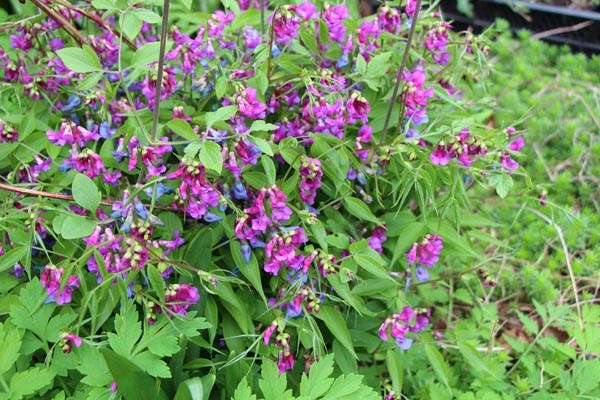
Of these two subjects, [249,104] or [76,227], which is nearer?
[76,227]

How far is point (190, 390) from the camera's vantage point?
1.62 m

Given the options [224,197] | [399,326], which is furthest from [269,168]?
[399,326]

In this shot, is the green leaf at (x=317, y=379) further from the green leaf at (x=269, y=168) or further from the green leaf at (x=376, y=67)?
the green leaf at (x=376, y=67)

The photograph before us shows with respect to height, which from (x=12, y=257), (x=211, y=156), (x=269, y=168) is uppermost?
(x=211, y=156)

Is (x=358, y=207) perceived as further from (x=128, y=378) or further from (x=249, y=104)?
(x=128, y=378)

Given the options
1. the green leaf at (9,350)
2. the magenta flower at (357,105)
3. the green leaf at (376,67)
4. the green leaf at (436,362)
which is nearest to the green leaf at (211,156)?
the magenta flower at (357,105)

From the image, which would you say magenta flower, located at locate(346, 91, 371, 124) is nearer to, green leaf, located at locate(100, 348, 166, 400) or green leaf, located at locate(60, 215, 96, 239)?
green leaf, located at locate(60, 215, 96, 239)

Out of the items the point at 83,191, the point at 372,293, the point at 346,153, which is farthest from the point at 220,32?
the point at 372,293

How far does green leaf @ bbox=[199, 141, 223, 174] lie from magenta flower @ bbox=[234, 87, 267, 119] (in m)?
0.23

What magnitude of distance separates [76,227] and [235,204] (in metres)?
0.45

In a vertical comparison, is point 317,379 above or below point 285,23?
Answer: below

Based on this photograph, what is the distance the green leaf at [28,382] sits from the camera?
1607mm

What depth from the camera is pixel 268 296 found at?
193 cm

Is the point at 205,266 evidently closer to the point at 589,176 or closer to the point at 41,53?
the point at 41,53
